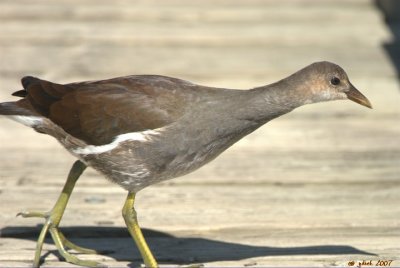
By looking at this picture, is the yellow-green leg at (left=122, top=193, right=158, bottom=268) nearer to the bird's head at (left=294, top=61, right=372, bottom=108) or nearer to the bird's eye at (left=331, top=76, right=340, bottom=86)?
the bird's head at (left=294, top=61, right=372, bottom=108)

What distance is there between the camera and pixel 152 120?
464cm

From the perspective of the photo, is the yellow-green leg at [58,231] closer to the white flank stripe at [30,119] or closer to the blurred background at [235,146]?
the blurred background at [235,146]

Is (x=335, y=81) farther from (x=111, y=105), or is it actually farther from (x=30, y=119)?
(x=30, y=119)

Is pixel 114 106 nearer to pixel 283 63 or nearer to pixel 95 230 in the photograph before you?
pixel 95 230

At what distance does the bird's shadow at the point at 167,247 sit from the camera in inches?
191

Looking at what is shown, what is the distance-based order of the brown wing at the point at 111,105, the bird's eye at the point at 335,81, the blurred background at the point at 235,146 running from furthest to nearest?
the blurred background at the point at 235,146, the bird's eye at the point at 335,81, the brown wing at the point at 111,105

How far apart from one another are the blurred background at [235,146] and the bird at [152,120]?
48 cm

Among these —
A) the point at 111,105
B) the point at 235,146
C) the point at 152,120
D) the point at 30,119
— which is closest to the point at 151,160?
the point at 152,120

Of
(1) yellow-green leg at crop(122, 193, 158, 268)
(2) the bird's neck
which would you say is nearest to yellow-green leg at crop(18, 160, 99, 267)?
(1) yellow-green leg at crop(122, 193, 158, 268)

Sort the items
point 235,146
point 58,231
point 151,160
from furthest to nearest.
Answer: point 235,146 → point 58,231 → point 151,160

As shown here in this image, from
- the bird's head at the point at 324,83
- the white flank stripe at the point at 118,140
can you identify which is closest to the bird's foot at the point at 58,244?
the white flank stripe at the point at 118,140

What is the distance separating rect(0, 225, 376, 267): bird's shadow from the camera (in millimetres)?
4859

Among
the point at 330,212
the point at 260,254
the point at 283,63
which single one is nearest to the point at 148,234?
the point at 260,254

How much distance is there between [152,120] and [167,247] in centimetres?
76
